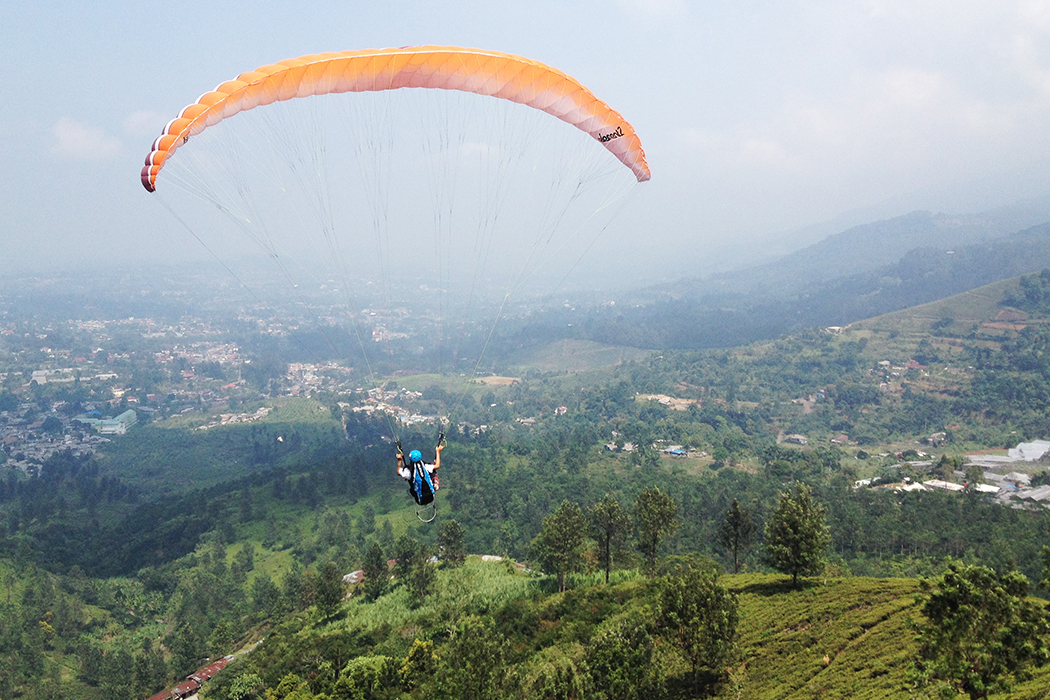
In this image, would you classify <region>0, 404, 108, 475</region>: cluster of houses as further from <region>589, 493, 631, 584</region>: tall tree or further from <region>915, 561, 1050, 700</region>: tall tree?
<region>915, 561, 1050, 700</region>: tall tree

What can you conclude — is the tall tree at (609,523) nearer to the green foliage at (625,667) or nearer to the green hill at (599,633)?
the green hill at (599,633)

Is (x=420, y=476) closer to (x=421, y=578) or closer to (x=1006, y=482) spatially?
(x=421, y=578)

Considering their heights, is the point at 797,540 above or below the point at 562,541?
above

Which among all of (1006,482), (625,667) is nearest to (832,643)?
(625,667)

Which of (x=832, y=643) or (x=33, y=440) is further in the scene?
(x=33, y=440)

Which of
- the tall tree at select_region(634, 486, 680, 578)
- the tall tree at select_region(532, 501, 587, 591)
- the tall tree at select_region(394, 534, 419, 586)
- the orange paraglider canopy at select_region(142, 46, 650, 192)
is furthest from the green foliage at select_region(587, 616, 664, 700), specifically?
the tall tree at select_region(394, 534, 419, 586)

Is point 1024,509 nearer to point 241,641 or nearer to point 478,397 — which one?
point 241,641
